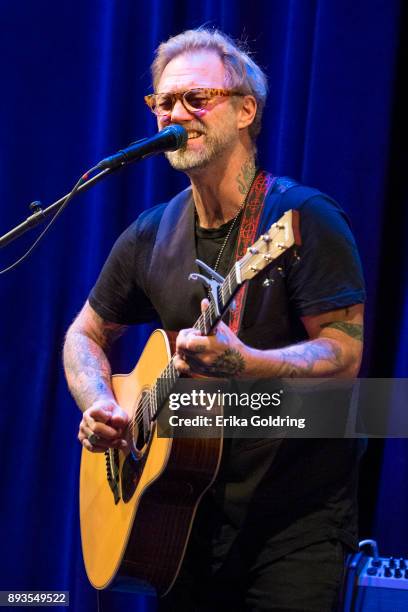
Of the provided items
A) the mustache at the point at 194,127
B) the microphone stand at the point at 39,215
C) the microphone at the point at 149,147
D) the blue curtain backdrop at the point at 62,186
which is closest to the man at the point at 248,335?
the mustache at the point at 194,127

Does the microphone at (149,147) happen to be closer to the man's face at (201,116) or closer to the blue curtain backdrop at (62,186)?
the man's face at (201,116)

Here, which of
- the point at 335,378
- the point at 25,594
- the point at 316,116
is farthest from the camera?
the point at 25,594

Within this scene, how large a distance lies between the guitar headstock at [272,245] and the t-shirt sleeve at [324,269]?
0.34m

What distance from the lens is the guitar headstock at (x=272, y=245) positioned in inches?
61.7

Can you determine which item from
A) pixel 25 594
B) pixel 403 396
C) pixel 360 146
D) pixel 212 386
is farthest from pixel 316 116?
pixel 25 594

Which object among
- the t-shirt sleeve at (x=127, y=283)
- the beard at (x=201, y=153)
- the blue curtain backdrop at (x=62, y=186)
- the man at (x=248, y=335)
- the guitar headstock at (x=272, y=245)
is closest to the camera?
the guitar headstock at (x=272, y=245)

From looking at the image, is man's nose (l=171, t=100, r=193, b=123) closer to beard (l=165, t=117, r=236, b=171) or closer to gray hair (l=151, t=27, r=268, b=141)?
beard (l=165, t=117, r=236, b=171)

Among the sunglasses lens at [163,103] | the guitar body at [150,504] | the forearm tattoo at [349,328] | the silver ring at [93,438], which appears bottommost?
the guitar body at [150,504]

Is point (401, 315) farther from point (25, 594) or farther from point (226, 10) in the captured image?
point (25, 594)

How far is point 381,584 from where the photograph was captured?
1.95m

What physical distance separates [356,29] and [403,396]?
1.13 m

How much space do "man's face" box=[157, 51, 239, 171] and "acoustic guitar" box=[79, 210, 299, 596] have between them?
0.47 m

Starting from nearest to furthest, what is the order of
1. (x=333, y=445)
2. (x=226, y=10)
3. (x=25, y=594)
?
(x=333, y=445) → (x=226, y=10) → (x=25, y=594)

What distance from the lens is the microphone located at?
74.0 inches
